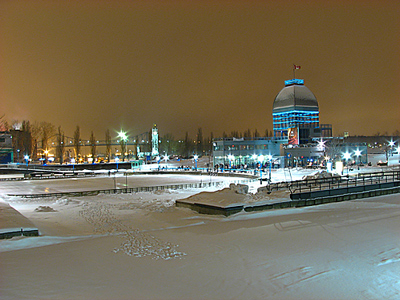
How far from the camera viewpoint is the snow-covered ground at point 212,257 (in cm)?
896

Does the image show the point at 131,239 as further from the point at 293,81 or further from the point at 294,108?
the point at 293,81

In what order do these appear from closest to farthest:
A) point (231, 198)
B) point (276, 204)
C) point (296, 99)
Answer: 1. point (276, 204)
2. point (231, 198)
3. point (296, 99)

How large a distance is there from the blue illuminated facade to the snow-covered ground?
248 ft

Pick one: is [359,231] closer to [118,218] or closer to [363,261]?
[363,261]

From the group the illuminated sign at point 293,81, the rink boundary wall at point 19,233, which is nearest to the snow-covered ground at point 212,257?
the rink boundary wall at point 19,233

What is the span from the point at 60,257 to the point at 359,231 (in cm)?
1272

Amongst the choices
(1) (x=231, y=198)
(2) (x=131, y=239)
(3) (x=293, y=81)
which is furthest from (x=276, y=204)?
(3) (x=293, y=81)

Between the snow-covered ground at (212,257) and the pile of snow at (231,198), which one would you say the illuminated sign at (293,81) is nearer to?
the pile of snow at (231,198)

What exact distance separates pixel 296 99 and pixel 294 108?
2.58m

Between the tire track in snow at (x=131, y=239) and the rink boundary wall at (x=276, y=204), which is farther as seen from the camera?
the rink boundary wall at (x=276, y=204)

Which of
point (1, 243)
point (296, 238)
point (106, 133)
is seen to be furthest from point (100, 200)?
point (106, 133)

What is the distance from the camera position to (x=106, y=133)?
121125mm

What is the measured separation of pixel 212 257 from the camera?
12.0 metres

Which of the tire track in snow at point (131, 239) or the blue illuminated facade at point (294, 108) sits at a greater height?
the blue illuminated facade at point (294, 108)
